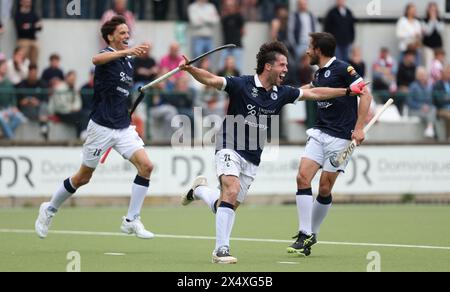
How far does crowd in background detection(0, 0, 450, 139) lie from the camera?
20.4m

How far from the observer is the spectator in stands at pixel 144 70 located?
854 inches

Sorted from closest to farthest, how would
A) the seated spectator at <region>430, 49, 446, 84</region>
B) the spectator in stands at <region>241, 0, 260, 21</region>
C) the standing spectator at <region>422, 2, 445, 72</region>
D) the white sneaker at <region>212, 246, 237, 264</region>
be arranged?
the white sneaker at <region>212, 246, 237, 264</region>, the seated spectator at <region>430, 49, 446, 84</region>, the spectator in stands at <region>241, 0, 260, 21</region>, the standing spectator at <region>422, 2, 445, 72</region>

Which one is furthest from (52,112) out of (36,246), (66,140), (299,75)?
(36,246)

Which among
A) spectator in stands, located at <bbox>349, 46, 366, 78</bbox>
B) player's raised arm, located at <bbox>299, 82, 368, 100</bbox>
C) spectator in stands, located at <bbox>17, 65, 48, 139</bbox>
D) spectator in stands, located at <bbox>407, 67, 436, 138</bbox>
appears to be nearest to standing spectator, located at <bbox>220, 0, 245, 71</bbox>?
spectator in stands, located at <bbox>349, 46, 366, 78</bbox>

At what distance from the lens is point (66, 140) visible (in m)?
20.4

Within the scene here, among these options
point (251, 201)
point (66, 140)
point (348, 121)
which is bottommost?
point (251, 201)

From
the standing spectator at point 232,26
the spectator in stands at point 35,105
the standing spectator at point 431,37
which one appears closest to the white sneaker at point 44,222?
the spectator in stands at point 35,105

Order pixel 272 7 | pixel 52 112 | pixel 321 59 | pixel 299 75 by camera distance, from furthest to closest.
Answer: pixel 272 7 → pixel 299 75 → pixel 52 112 → pixel 321 59

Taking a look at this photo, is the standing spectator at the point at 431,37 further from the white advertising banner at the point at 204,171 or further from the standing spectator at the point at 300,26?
the white advertising banner at the point at 204,171

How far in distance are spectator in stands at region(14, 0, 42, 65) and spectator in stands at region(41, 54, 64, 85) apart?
2.39 feet

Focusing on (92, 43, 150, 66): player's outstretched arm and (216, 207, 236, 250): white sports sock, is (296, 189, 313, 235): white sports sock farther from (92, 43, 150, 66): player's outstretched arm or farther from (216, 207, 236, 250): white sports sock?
(92, 43, 150, 66): player's outstretched arm
